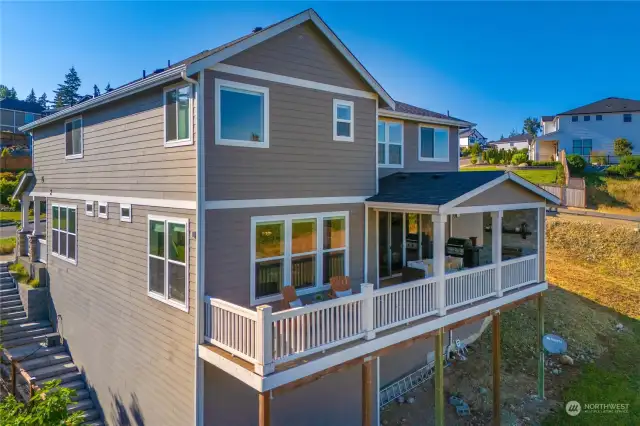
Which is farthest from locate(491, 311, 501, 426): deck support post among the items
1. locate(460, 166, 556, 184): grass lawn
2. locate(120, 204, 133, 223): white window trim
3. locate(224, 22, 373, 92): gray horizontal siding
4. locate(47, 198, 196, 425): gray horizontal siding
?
locate(460, 166, 556, 184): grass lawn

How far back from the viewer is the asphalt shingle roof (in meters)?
9.73

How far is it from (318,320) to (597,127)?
157 feet

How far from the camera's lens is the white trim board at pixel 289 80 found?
7.97 meters

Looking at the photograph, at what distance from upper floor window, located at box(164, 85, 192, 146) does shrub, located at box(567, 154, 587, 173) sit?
37427 millimetres

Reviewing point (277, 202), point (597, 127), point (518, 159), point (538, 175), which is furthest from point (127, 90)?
point (597, 127)

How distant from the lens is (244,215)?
8.23 meters

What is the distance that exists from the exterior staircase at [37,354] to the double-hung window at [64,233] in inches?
100.0

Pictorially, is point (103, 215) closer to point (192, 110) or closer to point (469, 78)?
point (192, 110)

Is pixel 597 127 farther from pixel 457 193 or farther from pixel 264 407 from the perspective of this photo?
pixel 264 407

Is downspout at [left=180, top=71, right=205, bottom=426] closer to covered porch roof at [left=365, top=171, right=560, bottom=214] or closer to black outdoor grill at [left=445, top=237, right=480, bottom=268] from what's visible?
covered porch roof at [left=365, top=171, right=560, bottom=214]

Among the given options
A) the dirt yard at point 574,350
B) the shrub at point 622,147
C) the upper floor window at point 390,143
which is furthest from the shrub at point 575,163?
the upper floor window at point 390,143

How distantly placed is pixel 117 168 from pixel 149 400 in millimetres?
5557

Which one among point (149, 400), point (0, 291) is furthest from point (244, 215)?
point (0, 291)

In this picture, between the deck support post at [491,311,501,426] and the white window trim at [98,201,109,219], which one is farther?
the deck support post at [491,311,501,426]
